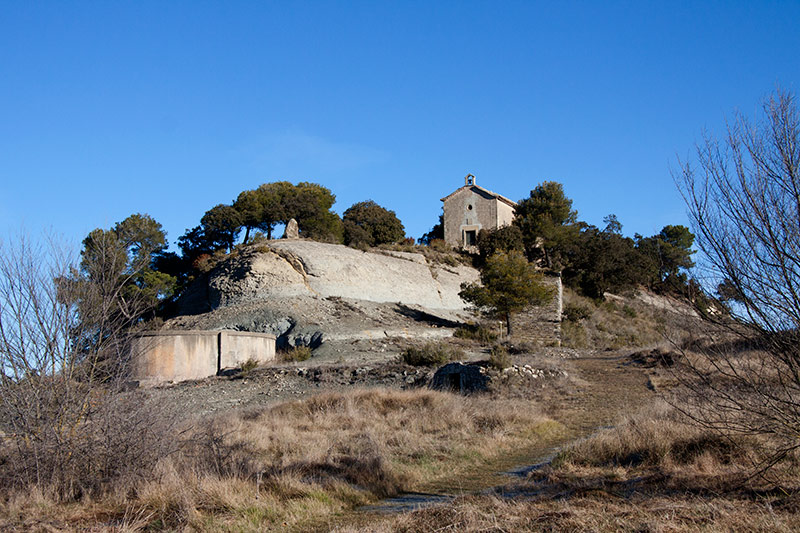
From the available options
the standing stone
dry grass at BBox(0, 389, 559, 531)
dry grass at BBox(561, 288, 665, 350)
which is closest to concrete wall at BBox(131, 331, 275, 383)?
dry grass at BBox(0, 389, 559, 531)

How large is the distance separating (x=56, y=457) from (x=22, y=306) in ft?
6.33

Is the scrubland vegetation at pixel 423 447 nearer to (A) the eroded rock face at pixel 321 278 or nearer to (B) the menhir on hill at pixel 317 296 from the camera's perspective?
(B) the menhir on hill at pixel 317 296

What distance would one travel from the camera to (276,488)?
7500 millimetres

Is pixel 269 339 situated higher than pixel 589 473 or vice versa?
pixel 269 339

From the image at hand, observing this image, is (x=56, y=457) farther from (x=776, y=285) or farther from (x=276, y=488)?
(x=776, y=285)

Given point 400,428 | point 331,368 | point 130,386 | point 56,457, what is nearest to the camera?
point 56,457

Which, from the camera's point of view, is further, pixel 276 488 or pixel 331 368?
pixel 331 368

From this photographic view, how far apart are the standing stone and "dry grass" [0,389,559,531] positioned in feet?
91.9

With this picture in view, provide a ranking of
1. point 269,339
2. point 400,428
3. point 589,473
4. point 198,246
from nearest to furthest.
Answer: point 589,473
point 400,428
point 269,339
point 198,246

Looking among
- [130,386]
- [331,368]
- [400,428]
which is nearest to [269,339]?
[331,368]

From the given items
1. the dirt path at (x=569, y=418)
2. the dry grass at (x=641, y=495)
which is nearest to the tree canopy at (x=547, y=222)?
the dirt path at (x=569, y=418)

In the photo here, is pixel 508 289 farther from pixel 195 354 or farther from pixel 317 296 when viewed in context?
pixel 195 354

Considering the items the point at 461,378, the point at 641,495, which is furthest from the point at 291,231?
the point at 641,495

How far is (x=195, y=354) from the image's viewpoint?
911 inches
